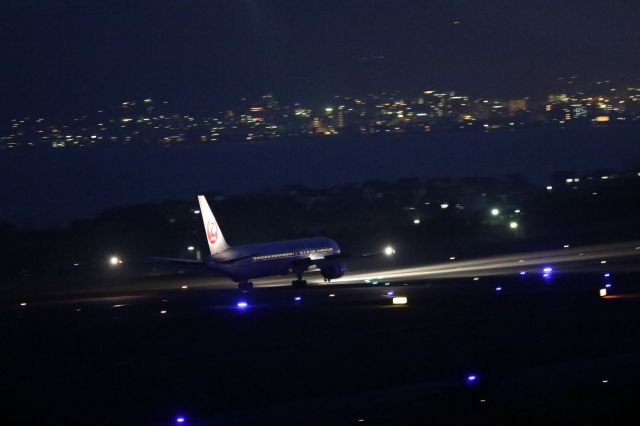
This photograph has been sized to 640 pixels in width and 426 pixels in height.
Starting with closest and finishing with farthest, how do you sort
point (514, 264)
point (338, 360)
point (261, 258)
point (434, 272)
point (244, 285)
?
point (338, 360) < point (244, 285) < point (261, 258) < point (434, 272) < point (514, 264)

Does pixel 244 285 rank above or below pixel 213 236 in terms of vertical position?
below

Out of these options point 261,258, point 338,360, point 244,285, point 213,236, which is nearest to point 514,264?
point 261,258

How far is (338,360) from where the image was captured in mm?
21234

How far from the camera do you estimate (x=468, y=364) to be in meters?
20.0

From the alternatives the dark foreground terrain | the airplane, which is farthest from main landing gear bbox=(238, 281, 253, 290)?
the dark foreground terrain

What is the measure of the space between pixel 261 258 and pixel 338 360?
23091 millimetres

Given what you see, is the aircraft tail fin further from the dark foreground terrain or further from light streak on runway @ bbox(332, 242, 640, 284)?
the dark foreground terrain

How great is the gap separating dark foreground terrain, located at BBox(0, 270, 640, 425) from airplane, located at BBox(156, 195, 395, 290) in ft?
28.0

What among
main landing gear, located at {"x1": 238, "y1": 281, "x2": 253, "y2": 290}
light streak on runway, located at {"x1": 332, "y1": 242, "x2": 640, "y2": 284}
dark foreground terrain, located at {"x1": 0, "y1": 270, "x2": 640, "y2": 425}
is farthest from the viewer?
light streak on runway, located at {"x1": 332, "y1": 242, "x2": 640, "y2": 284}

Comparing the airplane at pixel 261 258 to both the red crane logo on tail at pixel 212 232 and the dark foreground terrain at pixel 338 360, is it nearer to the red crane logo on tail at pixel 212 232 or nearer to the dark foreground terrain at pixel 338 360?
the red crane logo on tail at pixel 212 232

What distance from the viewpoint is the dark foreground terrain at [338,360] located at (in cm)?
1642

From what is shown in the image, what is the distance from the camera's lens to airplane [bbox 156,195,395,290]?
43.3 metres

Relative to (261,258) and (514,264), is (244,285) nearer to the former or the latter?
(261,258)

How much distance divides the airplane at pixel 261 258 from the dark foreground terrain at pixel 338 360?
28.0ft
